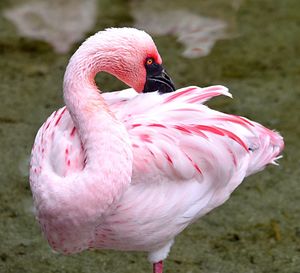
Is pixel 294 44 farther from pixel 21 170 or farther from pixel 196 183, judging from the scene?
pixel 196 183

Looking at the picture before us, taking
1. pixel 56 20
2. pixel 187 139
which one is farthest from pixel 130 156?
pixel 56 20

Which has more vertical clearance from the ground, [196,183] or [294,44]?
[196,183]

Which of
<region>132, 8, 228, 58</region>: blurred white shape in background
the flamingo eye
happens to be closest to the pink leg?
the flamingo eye

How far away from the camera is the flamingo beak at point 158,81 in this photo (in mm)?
3383

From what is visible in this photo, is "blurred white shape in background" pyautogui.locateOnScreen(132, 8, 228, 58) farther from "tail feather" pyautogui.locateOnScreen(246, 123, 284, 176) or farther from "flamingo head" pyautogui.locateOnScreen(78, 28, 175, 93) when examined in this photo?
"flamingo head" pyautogui.locateOnScreen(78, 28, 175, 93)

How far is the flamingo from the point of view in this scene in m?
3.04

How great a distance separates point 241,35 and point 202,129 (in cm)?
278

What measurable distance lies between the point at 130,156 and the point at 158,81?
1.47 ft

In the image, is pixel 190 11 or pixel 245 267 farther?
pixel 190 11

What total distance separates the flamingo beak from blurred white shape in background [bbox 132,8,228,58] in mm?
2278

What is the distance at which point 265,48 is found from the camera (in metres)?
5.82

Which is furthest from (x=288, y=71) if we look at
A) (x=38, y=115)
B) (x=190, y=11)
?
(x=38, y=115)

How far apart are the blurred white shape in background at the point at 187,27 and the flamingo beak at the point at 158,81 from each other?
2278mm

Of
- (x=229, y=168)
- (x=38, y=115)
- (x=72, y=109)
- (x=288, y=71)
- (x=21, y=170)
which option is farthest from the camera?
(x=288, y=71)
